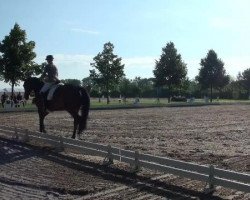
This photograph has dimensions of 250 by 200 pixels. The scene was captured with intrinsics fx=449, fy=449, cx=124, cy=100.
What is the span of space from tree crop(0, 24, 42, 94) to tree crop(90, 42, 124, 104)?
13306 mm

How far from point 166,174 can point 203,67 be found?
219ft

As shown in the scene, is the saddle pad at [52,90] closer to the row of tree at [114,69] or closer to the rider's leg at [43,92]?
the rider's leg at [43,92]

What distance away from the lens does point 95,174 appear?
39.2 ft

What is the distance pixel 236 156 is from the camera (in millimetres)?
14547

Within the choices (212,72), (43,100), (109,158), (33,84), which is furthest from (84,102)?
(212,72)

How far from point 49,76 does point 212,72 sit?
61251 mm

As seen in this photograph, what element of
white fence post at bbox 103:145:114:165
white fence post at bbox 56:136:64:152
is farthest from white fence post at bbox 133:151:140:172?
white fence post at bbox 56:136:64:152

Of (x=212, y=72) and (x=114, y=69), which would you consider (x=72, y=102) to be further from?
(x=212, y=72)

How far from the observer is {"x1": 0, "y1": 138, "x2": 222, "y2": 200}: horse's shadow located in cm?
992

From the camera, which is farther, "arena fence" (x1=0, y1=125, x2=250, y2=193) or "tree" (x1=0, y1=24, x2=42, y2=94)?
"tree" (x1=0, y1=24, x2=42, y2=94)

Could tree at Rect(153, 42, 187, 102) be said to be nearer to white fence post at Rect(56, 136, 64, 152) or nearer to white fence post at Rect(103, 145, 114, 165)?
white fence post at Rect(56, 136, 64, 152)

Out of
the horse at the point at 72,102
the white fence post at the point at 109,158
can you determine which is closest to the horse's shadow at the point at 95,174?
the white fence post at the point at 109,158

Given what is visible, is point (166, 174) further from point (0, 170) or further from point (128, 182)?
point (0, 170)

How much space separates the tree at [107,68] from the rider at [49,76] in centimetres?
4139
